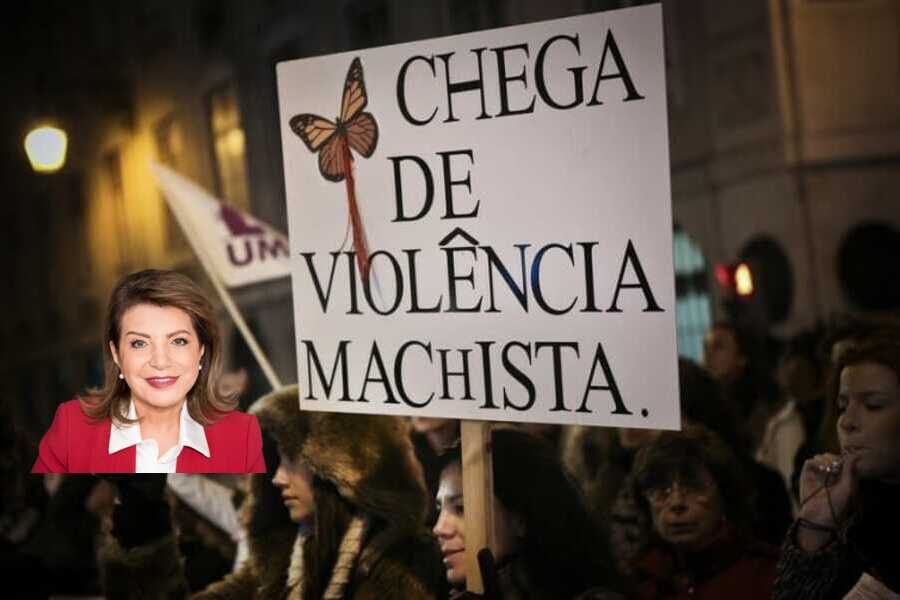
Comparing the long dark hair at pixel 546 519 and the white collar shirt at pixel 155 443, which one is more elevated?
the white collar shirt at pixel 155 443

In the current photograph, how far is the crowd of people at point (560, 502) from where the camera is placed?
210cm

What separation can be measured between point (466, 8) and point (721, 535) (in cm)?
124

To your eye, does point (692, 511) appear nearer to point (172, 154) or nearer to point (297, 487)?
point (297, 487)

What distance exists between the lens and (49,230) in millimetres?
3359

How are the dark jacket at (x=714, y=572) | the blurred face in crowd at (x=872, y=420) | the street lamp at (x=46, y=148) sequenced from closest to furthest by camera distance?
the blurred face in crowd at (x=872, y=420) → the dark jacket at (x=714, y=572) → the street lamp at (x=46, y=148)

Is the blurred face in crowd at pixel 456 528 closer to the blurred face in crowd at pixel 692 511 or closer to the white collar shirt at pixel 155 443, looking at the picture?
the blurred face in crowd at pixel 692 511

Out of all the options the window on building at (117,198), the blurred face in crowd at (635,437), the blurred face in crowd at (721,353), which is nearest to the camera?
the blurred face in crowd at (635,437)

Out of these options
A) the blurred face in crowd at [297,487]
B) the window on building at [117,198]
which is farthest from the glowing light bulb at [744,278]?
the window on building at [117,198]

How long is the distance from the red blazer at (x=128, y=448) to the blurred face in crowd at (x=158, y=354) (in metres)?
0.13

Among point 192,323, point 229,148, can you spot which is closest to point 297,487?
point 192,323

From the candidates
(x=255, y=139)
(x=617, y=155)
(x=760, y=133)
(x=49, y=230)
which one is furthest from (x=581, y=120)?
(x=49, y=230)

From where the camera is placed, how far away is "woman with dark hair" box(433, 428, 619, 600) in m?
2.48

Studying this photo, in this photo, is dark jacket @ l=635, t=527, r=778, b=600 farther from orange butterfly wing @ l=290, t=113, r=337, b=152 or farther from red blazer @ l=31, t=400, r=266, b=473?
orange butterfly wing @ l=290, t=113, r=337, b=152

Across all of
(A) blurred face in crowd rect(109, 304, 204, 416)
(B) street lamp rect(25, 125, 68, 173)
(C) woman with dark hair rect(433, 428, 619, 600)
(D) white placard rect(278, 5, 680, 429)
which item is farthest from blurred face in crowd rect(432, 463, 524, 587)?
(B) street lamp rect(25, 125, 68, 173)
